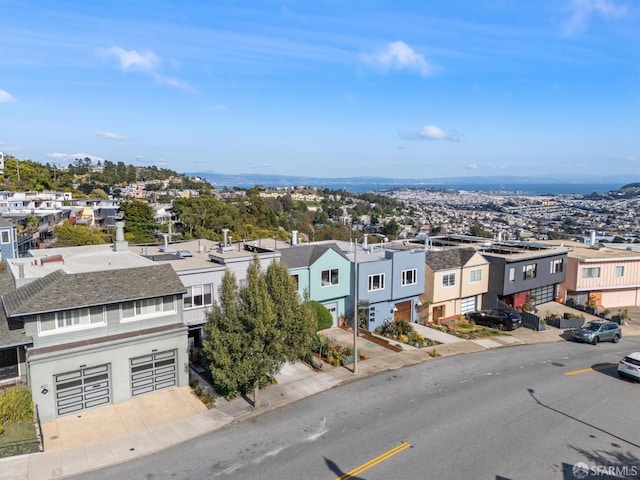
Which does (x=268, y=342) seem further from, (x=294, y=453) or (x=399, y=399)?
(x=399, y=399)

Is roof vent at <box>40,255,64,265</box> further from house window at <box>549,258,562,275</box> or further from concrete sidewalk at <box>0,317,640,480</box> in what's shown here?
house window at <box>549,258,562,275</box>

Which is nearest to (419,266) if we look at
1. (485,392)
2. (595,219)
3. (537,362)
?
(537,362)

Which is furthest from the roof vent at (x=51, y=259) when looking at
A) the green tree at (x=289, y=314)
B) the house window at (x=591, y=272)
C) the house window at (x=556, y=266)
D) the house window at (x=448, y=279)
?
the house window at (x=591, y=272)

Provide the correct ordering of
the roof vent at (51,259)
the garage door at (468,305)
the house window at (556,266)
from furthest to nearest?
the house window at (556,266) < the garage door at (468,305) < the roof vent at (51,259)

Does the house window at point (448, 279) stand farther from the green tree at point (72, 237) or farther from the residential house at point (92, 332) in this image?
the green tree at point (72, 237)

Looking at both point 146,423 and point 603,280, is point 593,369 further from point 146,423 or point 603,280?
point 146,423

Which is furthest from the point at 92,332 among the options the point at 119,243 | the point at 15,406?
the point at 119,243
